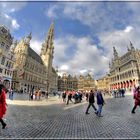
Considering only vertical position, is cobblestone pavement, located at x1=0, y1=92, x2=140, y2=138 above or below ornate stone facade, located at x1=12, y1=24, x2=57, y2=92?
below

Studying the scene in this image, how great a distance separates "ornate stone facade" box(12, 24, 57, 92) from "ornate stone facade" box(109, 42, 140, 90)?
1693 inches

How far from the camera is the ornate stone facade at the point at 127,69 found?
75725 millimetres

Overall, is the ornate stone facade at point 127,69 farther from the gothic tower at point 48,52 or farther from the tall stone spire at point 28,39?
the tall stone spire at point 28,39

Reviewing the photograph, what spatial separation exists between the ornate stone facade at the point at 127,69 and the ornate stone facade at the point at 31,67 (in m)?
43.0

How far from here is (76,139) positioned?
542 cm

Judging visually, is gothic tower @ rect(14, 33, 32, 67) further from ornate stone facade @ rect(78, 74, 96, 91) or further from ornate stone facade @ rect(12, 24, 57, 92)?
ornate stone facade @ rect(78, 74, 96, 91)

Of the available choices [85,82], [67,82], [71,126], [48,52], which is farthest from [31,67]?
[71,126]

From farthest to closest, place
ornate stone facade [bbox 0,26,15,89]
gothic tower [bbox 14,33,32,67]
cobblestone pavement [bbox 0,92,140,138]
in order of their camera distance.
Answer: gothic tower [bbox 14,33,32,67]
ornate stone facade [bbox 0,26,15,89]
cobblestone pavement [bbox 0,92,140,138]

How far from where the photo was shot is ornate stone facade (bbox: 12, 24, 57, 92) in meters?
69.8

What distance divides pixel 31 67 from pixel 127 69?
163 ft

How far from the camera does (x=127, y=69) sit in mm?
81938

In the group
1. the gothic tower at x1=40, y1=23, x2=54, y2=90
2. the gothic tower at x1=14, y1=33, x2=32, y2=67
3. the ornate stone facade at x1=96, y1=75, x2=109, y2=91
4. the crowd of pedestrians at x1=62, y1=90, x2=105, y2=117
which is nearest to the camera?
the crowd of pedestrians at x1=62, y1=90, x2=105, y2=117

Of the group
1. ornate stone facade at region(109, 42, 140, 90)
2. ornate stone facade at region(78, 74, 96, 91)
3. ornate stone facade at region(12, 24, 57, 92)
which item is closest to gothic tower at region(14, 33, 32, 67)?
ornate stone facade at region(12, 24, 57, 92)

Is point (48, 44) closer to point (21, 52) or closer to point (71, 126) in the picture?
point (21, 52)
